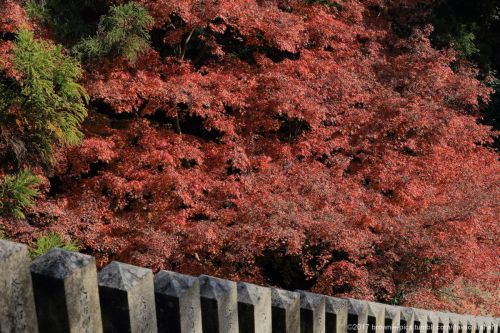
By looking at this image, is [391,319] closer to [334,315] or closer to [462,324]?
[334,315]

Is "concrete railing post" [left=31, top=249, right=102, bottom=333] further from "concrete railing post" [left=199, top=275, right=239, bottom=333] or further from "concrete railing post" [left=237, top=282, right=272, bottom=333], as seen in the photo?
"concrete railing post" [left=237, top=282, right=272, bottom=333]

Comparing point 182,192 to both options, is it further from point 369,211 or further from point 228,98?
point 369,211

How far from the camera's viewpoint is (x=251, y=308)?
151cm

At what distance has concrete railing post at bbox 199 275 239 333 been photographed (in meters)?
1.37

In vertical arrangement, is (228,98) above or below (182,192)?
above

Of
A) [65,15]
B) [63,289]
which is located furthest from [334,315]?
[65,15]

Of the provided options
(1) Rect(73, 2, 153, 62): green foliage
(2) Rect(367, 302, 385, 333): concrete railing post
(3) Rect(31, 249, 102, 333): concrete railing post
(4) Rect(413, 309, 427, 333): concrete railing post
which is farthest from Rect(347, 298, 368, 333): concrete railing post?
(1) Rect(73, 2, 153, 62): green foliage

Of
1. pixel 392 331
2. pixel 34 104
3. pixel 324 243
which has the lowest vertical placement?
pixel 324 243

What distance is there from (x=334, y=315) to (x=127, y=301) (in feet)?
3.59

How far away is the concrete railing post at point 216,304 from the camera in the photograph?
1.37 meters

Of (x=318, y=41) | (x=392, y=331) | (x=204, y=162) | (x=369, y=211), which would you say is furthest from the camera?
(x=318, y=41)

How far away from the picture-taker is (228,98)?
7.77m

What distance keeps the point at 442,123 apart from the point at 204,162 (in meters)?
4.18

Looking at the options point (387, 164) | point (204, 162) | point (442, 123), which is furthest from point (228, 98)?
point (442, 123)
